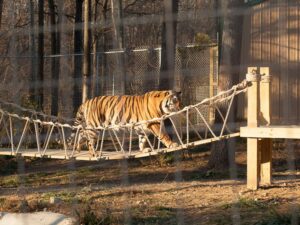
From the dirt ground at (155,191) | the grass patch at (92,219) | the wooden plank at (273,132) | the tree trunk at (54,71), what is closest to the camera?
the grass patch at (92,219)

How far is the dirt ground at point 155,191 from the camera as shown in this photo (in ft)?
15.2

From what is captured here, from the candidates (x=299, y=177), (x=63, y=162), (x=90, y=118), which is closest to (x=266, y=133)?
(x=299, y=177)

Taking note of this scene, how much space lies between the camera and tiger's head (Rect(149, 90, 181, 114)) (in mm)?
6762

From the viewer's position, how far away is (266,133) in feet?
17.3

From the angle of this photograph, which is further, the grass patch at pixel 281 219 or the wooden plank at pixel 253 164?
the wooden plank at pixel 253 164

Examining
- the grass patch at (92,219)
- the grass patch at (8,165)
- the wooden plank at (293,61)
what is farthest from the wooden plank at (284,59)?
the grass patch at (92,219)

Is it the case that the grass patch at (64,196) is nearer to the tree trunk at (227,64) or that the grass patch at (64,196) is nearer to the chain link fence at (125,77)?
the tree trunk at (227,64)

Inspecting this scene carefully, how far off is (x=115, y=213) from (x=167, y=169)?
2.58m

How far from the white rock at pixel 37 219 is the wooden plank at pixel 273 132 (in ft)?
5.72

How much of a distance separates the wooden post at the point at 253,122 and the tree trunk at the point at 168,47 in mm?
3488

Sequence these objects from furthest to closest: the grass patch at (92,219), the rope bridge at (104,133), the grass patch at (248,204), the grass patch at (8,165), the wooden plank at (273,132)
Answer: the grass patch at (8,165) → the rope bridge at (104,133) → the wooden plank at (273,132) → the grass patch at (248,204) → the grass patch at (92,219)

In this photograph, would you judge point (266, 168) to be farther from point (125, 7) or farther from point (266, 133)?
point (125, 7)

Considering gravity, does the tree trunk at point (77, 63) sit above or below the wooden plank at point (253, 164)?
above

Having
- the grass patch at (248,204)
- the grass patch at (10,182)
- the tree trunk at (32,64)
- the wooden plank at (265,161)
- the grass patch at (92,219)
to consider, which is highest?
the tree trunk at (32,64)
